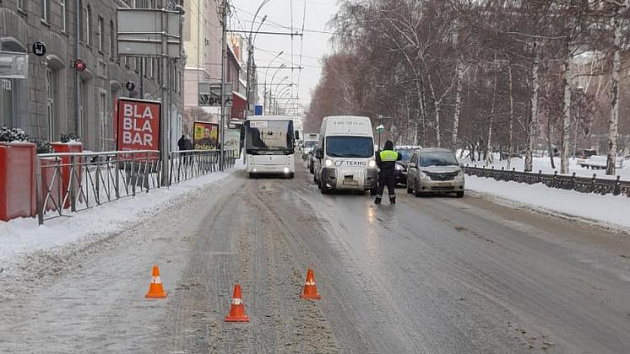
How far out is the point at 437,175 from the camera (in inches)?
747

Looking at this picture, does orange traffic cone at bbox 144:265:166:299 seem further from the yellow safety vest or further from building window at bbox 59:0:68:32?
building window at bbox 59:0:68:32

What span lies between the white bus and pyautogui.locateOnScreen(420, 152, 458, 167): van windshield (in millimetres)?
8571

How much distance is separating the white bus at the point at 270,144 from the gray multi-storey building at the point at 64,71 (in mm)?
4744

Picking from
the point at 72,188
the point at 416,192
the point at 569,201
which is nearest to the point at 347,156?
the point at 416,192

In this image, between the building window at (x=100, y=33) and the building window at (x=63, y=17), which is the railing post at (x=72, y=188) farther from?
the building window at (x=100, y=33)

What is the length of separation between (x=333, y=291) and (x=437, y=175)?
12993mm

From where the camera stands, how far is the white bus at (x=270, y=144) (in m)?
27.2

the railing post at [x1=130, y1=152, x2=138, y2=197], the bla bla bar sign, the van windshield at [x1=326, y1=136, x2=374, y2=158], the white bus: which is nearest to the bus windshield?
the white bus

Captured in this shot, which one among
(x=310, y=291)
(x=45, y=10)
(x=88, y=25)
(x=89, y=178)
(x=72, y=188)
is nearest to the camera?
(x=310, y=291)

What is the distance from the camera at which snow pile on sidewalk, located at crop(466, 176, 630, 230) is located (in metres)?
13.5

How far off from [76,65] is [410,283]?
21.4m

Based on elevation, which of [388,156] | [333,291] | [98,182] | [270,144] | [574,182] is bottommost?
[333,291]

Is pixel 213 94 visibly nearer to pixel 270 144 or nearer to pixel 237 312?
pixel 270 144

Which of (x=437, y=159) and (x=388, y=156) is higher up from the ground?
(x=388, y=156)
